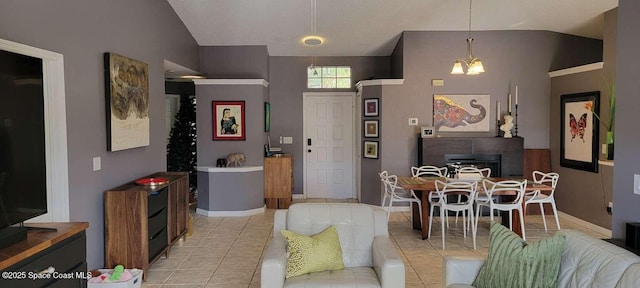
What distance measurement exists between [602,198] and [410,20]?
11.7 feet

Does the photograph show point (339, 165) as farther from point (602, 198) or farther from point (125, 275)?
point (125, 275)

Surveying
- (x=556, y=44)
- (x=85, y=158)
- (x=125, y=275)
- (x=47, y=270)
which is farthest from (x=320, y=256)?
(x=556, y=44)

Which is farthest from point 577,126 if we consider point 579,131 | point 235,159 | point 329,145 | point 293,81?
point 235,159

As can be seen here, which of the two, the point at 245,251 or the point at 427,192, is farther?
the point at 427,192

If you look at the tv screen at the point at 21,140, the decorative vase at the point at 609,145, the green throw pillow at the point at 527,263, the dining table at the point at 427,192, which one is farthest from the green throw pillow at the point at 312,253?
the decorative vase at the point at 609,145

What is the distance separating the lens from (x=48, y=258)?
6.91 ft

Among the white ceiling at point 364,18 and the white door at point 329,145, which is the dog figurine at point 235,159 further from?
the white ceiling at point 364,18

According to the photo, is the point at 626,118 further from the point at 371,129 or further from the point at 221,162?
the point at 221,162

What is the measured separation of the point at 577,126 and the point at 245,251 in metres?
4.89

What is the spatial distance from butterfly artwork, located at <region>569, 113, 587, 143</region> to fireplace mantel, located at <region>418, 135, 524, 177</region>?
67cm

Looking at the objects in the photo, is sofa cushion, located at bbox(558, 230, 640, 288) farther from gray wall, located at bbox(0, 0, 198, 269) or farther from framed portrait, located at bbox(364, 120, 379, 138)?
framed portrait, located at bbox(364, 120, 379, 138)

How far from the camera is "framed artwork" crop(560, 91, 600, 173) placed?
17.4 ft

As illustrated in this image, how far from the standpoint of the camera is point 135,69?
13.9 feet

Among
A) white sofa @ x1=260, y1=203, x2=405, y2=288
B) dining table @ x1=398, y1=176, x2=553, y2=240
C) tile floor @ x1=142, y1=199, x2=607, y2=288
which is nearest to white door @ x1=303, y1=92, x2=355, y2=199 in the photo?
tile floor @ x1=142, y1=199, x2=607, y2=288
